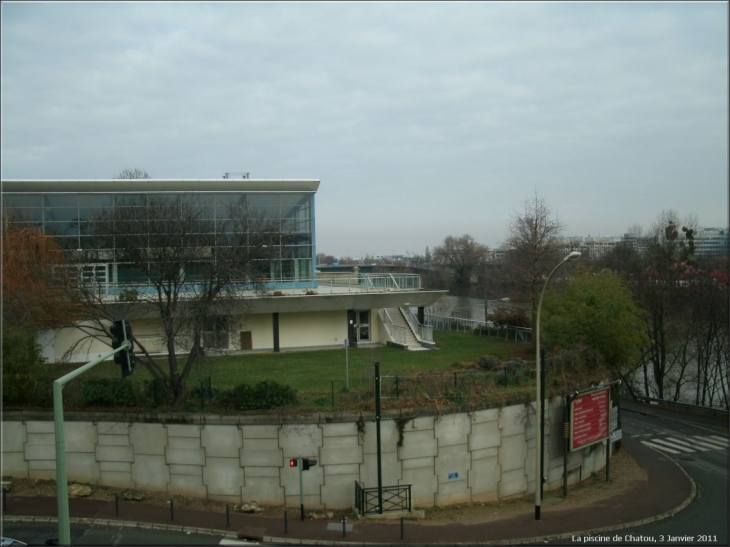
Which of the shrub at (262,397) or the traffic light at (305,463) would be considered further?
the shrub at (262,397)

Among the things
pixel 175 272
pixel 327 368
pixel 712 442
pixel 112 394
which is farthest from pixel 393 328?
pixel 112 394

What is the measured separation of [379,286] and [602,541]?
24.3 meters

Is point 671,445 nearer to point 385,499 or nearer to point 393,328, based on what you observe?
point 393,328

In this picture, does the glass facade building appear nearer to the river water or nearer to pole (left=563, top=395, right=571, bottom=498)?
pole (left=563, top=395, right=571, bottom=498)

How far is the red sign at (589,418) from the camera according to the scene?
20.6 meters

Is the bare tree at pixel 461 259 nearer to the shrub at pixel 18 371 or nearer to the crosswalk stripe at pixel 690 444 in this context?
the crosswalk stripe at pixel 690 444

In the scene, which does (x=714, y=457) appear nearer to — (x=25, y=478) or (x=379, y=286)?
(x=379, y=286)

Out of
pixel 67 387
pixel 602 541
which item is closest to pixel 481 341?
pixel 602 541

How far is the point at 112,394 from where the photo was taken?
63.4ft

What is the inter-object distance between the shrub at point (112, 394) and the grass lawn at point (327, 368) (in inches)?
47.6

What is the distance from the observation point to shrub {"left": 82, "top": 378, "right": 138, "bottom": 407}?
19.3 m

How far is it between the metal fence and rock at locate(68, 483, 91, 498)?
26759 mm

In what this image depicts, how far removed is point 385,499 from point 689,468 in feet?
49.9

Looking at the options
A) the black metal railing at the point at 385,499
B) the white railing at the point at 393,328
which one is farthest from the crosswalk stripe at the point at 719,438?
the black metal railing at the point at 385,499
